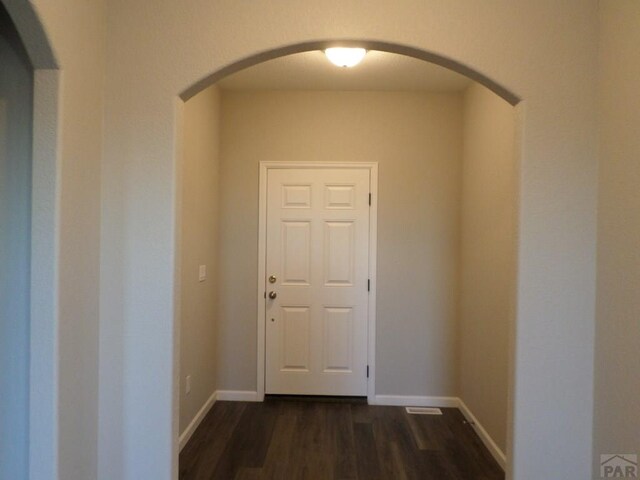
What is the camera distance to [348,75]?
3168mm

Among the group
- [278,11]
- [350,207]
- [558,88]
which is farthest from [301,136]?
[558,88]

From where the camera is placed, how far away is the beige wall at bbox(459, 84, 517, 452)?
258 cm

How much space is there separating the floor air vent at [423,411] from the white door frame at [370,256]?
0.33 metres

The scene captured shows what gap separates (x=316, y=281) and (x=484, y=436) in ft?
5.64

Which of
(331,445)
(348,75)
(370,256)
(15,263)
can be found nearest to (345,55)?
(348,75)

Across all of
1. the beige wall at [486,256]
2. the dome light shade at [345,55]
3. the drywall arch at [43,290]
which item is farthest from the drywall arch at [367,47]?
the dome light shade at [345,55]

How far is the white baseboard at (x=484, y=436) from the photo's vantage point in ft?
8.46

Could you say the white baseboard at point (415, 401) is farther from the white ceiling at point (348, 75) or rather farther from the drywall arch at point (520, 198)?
the white ceiling at point (348, 75)

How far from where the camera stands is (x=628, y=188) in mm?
1512

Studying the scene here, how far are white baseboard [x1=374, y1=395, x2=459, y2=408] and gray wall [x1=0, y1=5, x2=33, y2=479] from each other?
8.67ft

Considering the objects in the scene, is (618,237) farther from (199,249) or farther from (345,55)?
(199,249)

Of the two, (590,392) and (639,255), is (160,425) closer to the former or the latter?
(590,392)

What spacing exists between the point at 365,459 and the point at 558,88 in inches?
92.8

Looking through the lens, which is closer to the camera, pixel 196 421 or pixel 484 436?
pixel 484 436
